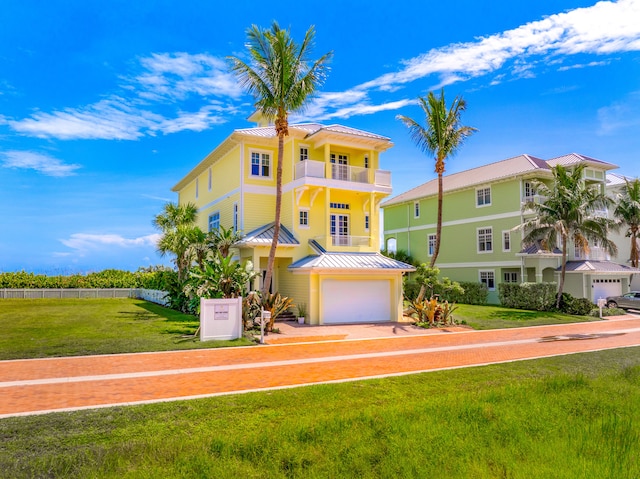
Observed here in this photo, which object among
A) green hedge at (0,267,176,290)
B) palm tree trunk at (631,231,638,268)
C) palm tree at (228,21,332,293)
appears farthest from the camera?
palm tree trunk at (631,231,638,268)

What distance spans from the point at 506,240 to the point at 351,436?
29.6 m

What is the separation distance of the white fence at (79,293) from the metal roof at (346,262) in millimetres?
13508

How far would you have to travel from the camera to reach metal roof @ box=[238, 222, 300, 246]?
73.3 ft

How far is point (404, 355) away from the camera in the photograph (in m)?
14.1

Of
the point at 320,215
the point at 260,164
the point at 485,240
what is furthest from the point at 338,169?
the point at 485,240

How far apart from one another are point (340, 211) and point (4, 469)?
20.9 m

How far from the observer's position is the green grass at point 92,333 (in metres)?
13.6

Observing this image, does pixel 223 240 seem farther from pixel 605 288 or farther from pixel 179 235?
pixel 605 288

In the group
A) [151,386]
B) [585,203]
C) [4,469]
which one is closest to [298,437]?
[4,469]

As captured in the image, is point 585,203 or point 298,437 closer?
point 298,437

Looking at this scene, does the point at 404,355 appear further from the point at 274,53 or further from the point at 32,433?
the point at 274,53

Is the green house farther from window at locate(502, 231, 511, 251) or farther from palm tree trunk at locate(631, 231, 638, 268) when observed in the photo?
palm tree trunk at locate(631, 231, 638, 268)

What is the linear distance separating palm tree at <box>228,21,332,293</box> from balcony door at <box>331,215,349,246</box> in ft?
15.7

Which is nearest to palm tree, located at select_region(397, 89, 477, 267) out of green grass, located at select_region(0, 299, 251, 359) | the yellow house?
the yellow house
